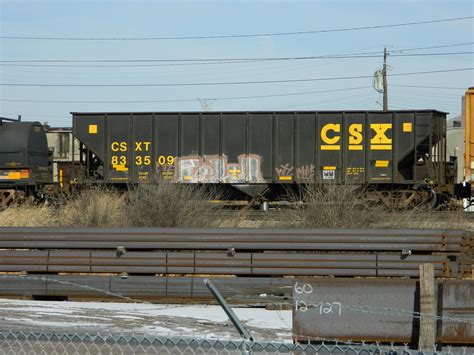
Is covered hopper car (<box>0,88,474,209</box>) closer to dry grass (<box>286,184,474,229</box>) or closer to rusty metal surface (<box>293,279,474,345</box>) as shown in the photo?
dry grass (<box>286,184,474,229</box>)

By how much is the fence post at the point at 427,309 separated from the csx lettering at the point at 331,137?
1875 cm

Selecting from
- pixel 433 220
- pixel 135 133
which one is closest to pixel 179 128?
pixel 135 133

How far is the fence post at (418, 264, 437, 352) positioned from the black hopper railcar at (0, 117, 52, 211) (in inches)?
913

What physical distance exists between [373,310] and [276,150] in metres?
18.9

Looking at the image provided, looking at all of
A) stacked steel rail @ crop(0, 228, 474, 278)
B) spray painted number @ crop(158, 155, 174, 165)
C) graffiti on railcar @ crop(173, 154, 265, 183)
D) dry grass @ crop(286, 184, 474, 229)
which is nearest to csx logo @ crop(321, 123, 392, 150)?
graffiti on railcar @ crop(173, 154, 265, 183)

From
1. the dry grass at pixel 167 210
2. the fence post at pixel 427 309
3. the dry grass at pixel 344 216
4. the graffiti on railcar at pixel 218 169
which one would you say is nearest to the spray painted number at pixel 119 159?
the graffiti on railcar at pixel 218 169

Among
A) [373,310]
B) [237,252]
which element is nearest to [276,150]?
[237,252]

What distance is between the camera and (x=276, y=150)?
84.4 ft

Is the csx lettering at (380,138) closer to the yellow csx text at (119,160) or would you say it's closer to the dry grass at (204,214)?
the dry grass at (204,214)

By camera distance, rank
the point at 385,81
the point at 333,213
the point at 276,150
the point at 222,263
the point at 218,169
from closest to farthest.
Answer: the point at 222,263 → the point at 333,213 → the point at 276,150 → the point at 218,169 → the point at 385,81

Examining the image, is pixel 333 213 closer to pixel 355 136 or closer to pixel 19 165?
pixel 355 136

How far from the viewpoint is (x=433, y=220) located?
1903 cm

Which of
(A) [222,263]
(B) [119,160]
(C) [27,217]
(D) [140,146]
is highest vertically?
(D) [140,146]

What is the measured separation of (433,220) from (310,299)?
42.3ft
